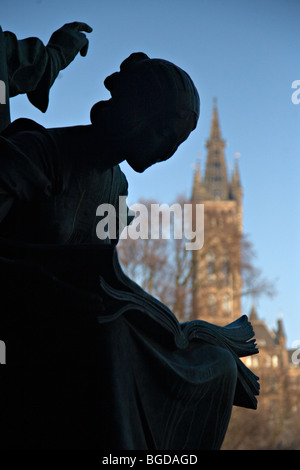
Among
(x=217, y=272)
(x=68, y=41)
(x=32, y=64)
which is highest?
(x=217, y=272)

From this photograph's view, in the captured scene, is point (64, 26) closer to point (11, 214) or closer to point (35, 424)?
point (11, 214)

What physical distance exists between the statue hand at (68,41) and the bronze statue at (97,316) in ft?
1.55

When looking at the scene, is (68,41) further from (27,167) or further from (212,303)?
(212,303)

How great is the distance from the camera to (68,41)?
2.70 meters

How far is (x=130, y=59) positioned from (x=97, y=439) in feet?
3.23

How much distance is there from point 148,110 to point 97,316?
0.58m

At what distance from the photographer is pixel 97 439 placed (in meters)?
1.92

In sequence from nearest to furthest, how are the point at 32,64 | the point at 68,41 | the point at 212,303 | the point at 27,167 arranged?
the point at 27,167, the point at 32,64, the point at 68,41, the point at 212,303

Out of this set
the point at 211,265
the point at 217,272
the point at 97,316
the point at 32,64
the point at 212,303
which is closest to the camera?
the point at 97,316

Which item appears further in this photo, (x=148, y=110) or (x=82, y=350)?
(x=148, y=110)

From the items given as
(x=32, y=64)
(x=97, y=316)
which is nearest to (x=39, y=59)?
(x=32, y=64)

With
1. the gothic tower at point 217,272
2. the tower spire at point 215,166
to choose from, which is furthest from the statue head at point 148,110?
the tower spire at point 215,166

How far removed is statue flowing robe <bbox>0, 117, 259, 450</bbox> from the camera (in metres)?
1.92

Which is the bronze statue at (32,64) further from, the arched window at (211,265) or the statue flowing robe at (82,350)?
the arched window at (211,265)
